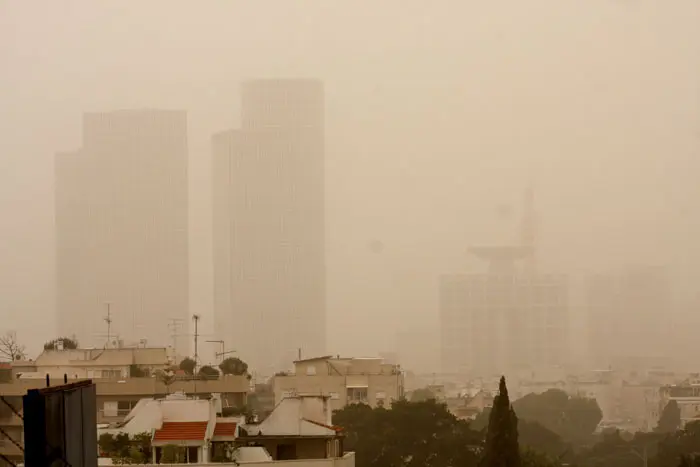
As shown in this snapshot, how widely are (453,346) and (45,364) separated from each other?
32.8 m

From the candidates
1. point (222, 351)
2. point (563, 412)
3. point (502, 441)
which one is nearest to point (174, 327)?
point (222, 351)

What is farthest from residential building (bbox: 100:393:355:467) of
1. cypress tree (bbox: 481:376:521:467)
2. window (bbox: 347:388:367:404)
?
window (bbox: 347:388:367:404)

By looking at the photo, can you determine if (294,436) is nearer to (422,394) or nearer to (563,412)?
(422,394)

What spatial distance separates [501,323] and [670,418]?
39.1ft

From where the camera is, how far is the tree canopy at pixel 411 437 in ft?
97.0

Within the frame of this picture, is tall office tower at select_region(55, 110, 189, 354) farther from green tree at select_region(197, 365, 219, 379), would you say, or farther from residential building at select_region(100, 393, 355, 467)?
residential building at select_region(100, 393, 355, 467)

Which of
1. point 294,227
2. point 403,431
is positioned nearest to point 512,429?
point 403,431

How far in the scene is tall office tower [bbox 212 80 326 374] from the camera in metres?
40.5

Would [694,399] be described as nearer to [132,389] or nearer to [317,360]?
[317,360]

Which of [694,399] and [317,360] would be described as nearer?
[317,360]

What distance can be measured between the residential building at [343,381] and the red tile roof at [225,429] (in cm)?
2198

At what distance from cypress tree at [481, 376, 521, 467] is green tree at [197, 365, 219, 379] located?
25.5 feet

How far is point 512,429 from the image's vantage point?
23.8 metres

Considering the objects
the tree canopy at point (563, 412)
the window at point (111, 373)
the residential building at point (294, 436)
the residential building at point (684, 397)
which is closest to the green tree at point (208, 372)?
the window at point (111, 373)
